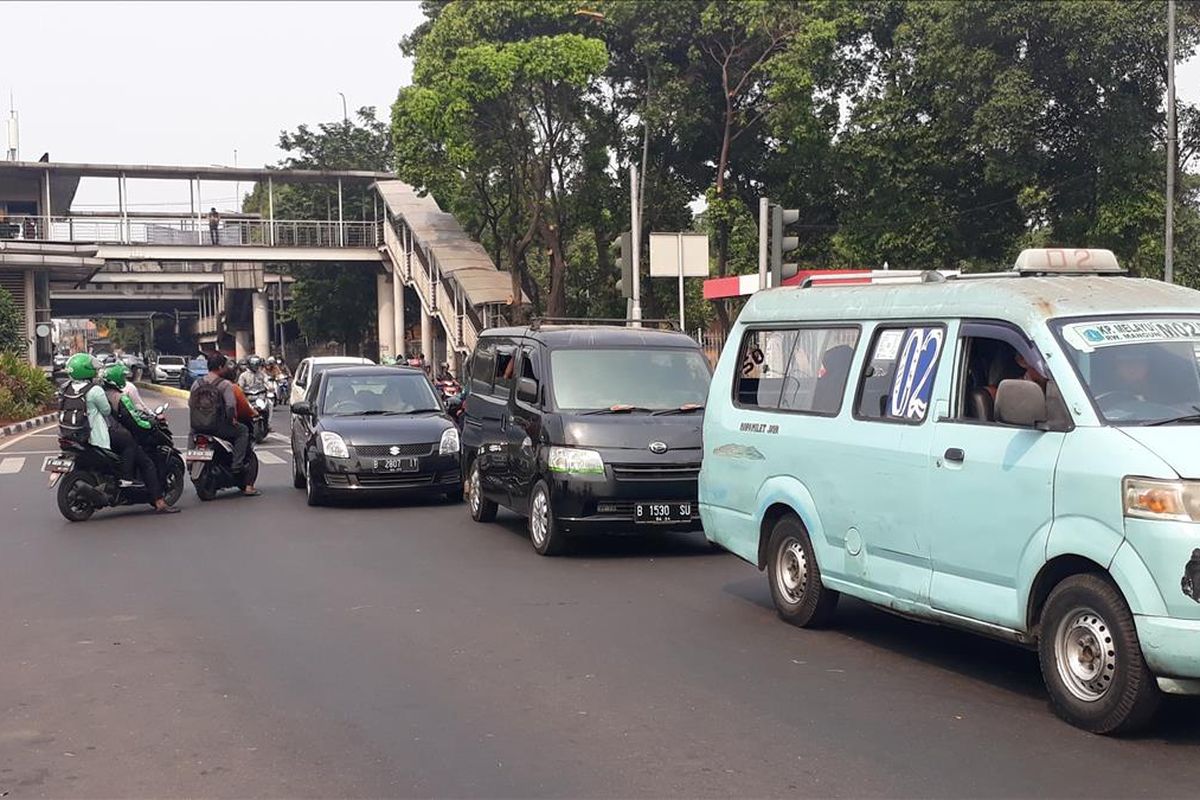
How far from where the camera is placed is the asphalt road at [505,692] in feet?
17.4

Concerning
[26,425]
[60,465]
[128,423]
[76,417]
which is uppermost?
[76,417]

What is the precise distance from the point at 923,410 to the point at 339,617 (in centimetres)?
406

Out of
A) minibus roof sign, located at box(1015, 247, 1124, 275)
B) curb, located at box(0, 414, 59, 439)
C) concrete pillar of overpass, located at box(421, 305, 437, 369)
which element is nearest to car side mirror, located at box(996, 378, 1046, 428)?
minibus roof sign, located at box(1015, 247, 1124, 275)

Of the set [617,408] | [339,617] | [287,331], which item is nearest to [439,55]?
[617,408]

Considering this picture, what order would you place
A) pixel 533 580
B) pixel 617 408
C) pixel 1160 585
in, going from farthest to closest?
pixel 617 408 < pixel 533 580 < pixel 1160 585

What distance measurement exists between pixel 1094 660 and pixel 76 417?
35.4 feet

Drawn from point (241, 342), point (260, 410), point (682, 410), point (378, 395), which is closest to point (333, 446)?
point (378, 395)

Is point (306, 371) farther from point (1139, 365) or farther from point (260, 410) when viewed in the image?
point (1139, 365)

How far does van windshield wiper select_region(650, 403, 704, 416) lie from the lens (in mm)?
11408

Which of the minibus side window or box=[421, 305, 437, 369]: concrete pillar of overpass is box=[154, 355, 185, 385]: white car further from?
the minibus side window

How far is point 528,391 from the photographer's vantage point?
38.7 ft

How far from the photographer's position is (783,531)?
824 centimetres

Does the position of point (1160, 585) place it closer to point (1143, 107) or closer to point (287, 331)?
point (1143, 107)

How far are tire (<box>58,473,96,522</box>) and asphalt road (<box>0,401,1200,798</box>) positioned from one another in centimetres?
288
